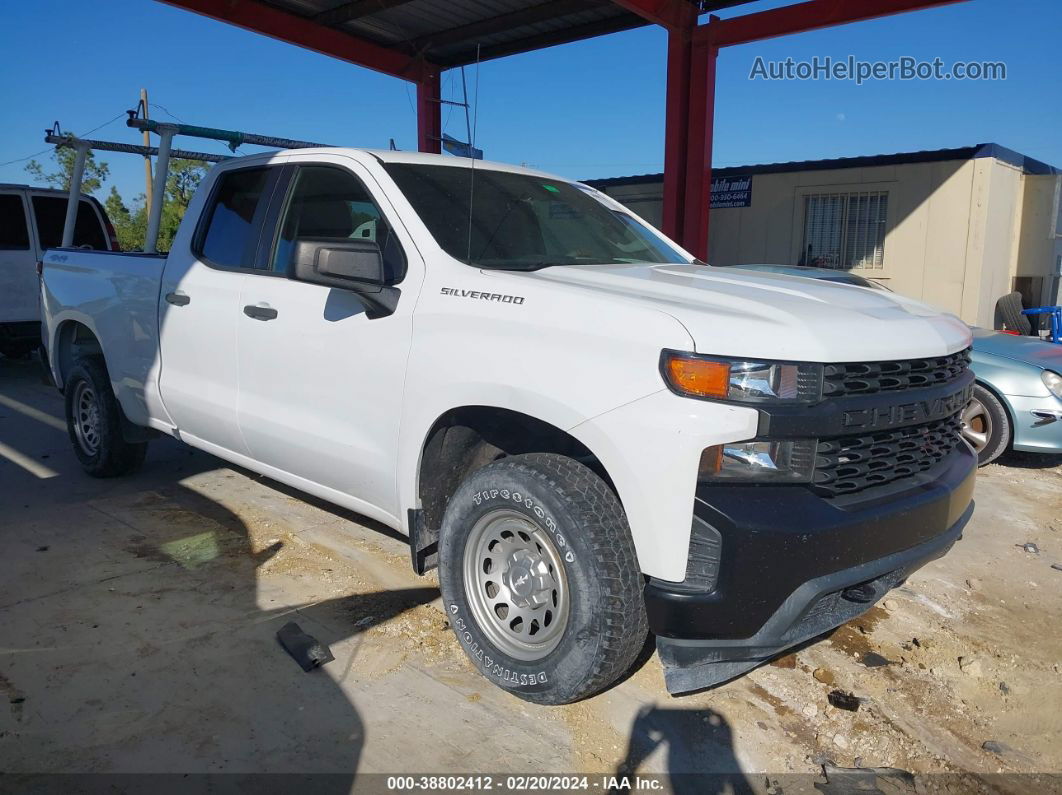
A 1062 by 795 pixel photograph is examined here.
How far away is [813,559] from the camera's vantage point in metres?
2.57

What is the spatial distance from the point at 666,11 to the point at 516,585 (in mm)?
8881

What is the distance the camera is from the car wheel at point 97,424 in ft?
17.9

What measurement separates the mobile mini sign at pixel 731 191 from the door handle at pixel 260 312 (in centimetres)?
1311

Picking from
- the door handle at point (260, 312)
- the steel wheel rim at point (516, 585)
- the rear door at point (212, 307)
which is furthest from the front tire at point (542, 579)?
the rear door at point (212, 307)

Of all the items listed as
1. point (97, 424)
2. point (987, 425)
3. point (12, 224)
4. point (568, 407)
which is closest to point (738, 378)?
point (568, 407)

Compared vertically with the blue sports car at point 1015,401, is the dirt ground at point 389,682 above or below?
below

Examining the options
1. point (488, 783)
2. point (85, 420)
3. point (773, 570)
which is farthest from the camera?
point (85, 420)

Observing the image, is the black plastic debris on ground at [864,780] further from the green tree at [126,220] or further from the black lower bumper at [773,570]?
the green tree at [126,220]

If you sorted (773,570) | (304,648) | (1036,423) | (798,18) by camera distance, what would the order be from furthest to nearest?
(798,18)
(1036,423)
(304,648)
(773,570)

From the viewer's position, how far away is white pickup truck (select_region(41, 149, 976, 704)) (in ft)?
8.39

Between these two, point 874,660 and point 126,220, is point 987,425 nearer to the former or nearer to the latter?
point 874,660

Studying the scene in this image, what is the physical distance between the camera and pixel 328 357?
12.0ft

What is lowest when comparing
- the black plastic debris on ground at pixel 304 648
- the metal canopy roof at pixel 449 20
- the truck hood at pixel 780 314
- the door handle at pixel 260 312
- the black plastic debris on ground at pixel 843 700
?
the black plastic debris on ground at pixel 843 700

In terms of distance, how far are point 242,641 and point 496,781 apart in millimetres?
1370
